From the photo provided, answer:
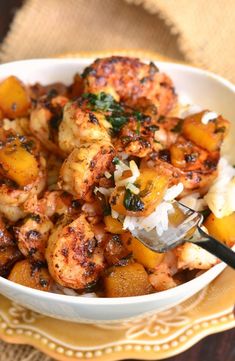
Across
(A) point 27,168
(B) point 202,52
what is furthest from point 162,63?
(A) point 27,168

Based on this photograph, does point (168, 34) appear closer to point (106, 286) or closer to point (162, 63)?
point (162, 63)

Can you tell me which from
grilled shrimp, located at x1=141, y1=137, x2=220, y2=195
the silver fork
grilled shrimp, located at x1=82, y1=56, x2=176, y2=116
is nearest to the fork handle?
the silver fork

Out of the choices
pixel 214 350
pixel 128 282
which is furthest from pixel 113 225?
pixel 214 350

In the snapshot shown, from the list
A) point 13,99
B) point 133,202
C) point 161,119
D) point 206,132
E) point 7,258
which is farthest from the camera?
point 13,99

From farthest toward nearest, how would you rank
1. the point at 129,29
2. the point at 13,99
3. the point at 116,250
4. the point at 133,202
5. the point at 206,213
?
the point at 129,29, the point at 13,99, the point at 206,213, the point at 116,250, the point at 133,202

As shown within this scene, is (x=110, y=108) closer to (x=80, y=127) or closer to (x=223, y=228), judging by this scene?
(x=80, y=127)
